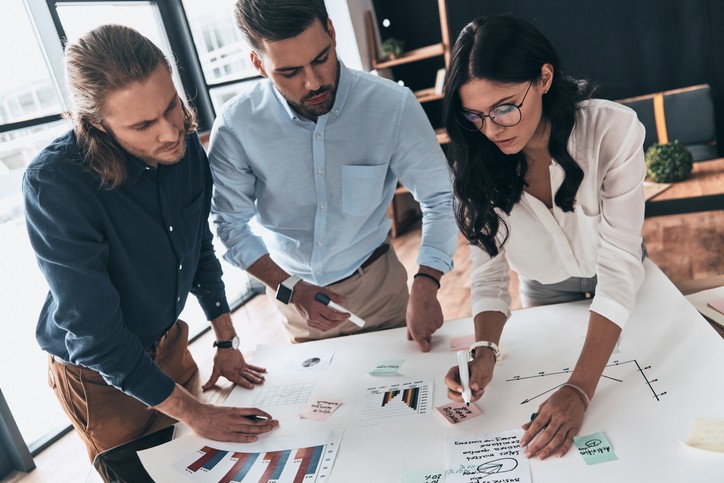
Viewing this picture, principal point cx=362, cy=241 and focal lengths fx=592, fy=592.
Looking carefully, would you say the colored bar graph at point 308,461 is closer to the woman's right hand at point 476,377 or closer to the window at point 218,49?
the woman's right hand at point 476,377

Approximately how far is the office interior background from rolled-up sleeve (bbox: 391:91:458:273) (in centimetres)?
194

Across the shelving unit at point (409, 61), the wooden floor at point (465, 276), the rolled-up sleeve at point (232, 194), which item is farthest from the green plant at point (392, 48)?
the rolled-up sleeve at point (232, 194)

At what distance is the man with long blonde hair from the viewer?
4.08 feet

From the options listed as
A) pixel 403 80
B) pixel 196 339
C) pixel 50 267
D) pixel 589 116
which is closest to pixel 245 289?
pixel 196 339

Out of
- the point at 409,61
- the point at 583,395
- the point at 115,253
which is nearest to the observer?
the point at 583,395

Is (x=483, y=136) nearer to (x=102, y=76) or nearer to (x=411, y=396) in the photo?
(x=411, y=396)

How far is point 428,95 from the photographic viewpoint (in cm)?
487

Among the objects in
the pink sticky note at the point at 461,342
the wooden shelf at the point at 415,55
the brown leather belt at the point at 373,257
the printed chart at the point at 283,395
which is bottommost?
the printed chart at the point at 283,395

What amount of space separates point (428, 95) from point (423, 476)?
415 cm

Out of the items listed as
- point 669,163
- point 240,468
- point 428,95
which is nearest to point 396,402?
point 240,468

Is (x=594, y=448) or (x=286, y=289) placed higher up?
(x=286, y=289)

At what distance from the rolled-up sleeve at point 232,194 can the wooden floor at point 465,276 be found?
158cm

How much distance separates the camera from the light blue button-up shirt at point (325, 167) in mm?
1671

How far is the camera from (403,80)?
17.4 ft
